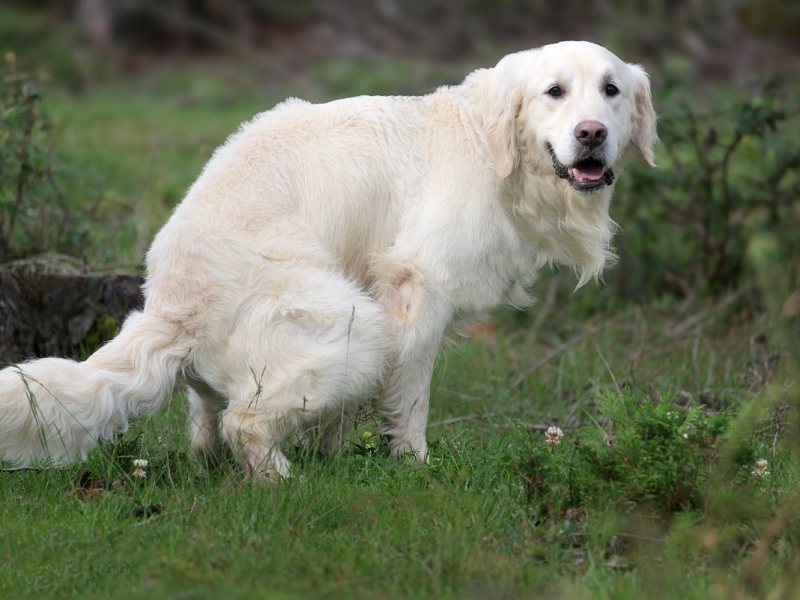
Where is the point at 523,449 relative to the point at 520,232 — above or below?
below

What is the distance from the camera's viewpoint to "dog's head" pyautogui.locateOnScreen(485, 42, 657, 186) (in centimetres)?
434

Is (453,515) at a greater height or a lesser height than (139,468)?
greater

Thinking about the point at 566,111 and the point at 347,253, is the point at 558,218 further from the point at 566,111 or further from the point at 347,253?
the point at 347,253

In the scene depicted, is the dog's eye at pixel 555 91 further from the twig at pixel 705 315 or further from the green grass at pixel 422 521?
the twig at pixel 705 315

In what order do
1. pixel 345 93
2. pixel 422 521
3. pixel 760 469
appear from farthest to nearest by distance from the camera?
pixel 345 93
pixel 760 469
pixel 422 521

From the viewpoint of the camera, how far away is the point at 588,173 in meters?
4.39

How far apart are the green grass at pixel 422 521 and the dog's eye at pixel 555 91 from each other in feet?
3.89

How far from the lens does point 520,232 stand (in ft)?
15.1

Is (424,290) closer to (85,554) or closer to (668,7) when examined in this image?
(85,554)

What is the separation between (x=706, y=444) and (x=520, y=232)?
1.24 m

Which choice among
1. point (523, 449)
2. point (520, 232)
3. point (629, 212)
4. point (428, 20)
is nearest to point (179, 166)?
point (629, 212)

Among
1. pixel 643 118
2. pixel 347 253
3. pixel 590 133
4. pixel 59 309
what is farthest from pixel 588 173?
pixel 59 309

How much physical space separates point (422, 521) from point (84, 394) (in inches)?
49.3

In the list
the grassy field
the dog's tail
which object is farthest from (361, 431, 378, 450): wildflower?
the dog's tail
